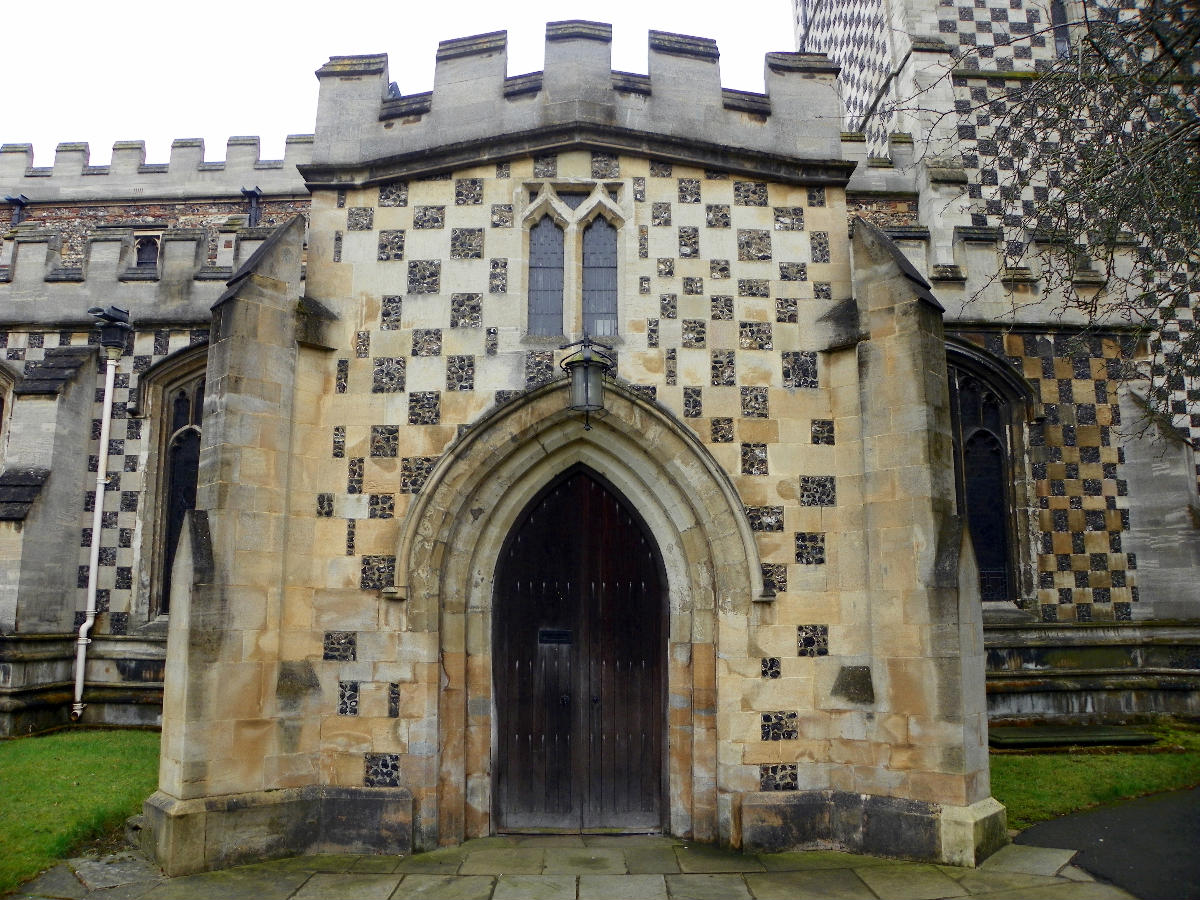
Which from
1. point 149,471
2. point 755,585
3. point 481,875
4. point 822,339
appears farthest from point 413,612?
point 149,471

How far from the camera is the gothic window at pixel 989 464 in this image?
36.8 ft

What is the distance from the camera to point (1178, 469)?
431 inches

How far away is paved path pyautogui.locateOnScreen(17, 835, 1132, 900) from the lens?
5.99 metres

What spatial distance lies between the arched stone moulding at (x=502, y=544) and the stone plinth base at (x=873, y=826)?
1.53 ft

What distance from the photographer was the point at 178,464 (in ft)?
38.9

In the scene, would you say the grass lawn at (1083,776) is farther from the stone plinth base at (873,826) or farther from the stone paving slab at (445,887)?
the stone paving slab at (445,887)

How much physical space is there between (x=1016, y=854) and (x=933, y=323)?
4301mm

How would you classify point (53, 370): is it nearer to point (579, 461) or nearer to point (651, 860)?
point (579, 461)

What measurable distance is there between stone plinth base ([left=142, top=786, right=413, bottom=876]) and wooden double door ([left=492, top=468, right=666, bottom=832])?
3.25 ft

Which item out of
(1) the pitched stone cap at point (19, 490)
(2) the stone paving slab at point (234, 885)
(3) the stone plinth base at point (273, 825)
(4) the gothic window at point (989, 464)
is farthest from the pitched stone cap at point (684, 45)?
(1) the pitched stone cap at point (19, 490)

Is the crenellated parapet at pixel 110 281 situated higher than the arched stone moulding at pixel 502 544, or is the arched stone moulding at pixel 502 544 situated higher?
the crenellated parapet at pixel 110 281

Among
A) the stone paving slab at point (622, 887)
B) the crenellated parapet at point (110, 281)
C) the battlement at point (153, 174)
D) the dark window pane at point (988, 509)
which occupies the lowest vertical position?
the stone paving slab at point (622, 887)

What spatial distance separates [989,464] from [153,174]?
1747cm

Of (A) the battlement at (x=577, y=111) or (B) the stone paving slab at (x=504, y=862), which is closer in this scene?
(B) the stone paving slab at (x=504, y=862)
